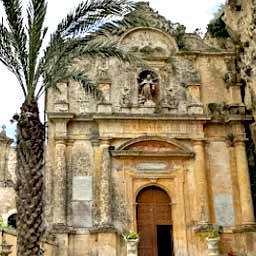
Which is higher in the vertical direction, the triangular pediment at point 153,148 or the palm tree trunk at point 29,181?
the triangular pediment at point 153,148

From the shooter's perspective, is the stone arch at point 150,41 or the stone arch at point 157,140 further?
the stone arch at point 150,41

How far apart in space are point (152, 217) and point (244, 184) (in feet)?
11.9

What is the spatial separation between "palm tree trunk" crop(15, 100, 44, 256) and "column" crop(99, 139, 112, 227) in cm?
747

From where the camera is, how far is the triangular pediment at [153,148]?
59.6ft

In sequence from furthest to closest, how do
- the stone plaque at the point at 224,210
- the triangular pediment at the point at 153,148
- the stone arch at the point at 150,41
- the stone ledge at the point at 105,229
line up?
the stone arch at the point at 150,41
the triangular pediment at the point at 153,148
the stone plaque at the point at 224,210
the stone ledge at the point at 105,229

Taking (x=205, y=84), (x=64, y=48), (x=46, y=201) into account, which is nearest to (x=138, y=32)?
(x=205, y=84)

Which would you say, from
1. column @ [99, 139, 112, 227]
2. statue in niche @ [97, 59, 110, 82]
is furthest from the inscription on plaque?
statue in niche @ [97, 59, 110, 82]

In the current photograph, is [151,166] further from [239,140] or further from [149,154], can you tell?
[239,140]

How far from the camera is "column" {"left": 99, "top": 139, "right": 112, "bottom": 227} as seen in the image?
55.9 ft

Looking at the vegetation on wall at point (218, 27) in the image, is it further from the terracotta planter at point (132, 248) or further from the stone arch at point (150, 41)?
the terracotta planter at point (132, 248)

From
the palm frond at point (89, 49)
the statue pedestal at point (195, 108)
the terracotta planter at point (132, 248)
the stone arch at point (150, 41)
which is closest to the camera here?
the palm frond at point (89, 49)

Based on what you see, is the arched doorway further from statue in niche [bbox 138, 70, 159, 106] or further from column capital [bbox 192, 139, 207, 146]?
statue in niche [bbox 138, 70, 159, 106]

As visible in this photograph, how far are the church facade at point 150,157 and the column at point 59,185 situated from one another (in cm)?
4

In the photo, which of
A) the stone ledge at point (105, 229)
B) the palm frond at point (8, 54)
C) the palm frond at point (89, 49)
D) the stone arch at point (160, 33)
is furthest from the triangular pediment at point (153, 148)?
the palm frond at point (8, 54)
